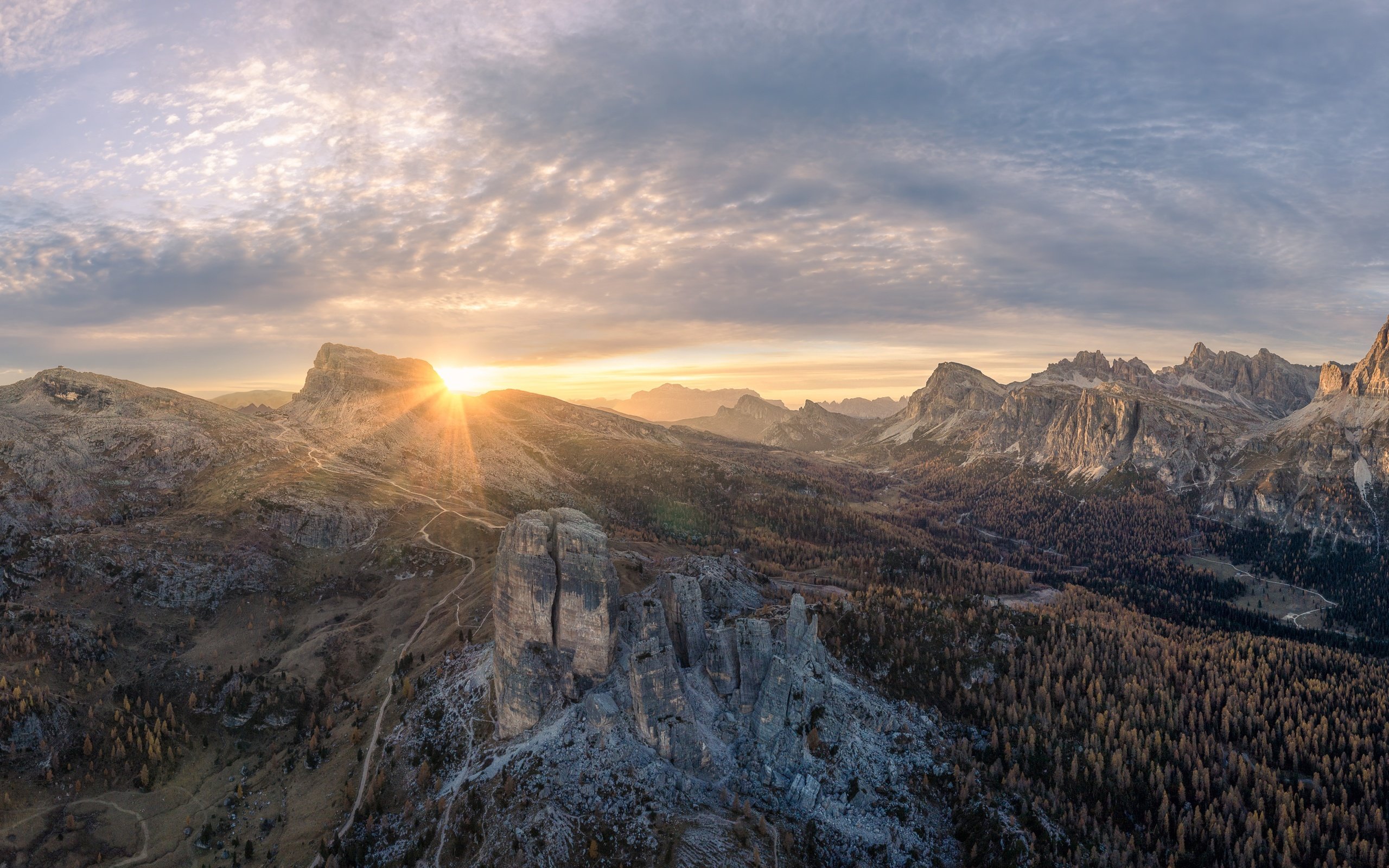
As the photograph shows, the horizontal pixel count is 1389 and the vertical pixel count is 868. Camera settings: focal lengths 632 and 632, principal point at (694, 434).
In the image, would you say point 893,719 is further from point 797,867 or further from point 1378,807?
point 1378,807

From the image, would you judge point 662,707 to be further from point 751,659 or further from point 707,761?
point 751,659

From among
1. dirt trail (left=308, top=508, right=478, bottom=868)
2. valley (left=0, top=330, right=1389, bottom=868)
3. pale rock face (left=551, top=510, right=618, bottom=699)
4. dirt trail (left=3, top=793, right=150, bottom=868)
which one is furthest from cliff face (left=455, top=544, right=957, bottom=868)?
dirt trail (left=3, top=793, right=150, bottom=868)

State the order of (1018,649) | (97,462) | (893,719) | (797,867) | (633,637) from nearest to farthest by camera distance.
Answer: (797,867) < (633,637) < (893,719) < (1018,649) < (97,462)

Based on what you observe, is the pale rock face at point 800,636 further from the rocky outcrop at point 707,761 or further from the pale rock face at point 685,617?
the pale rock face at point 685,617

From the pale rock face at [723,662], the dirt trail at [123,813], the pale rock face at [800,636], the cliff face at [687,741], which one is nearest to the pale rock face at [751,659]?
the cliff face at [687,741]

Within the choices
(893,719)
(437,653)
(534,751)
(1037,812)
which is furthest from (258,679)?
(1037,812)

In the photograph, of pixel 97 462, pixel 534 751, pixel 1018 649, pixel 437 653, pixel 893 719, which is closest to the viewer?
pixel 534 751

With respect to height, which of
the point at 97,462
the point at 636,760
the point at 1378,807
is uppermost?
the point at 97,462
